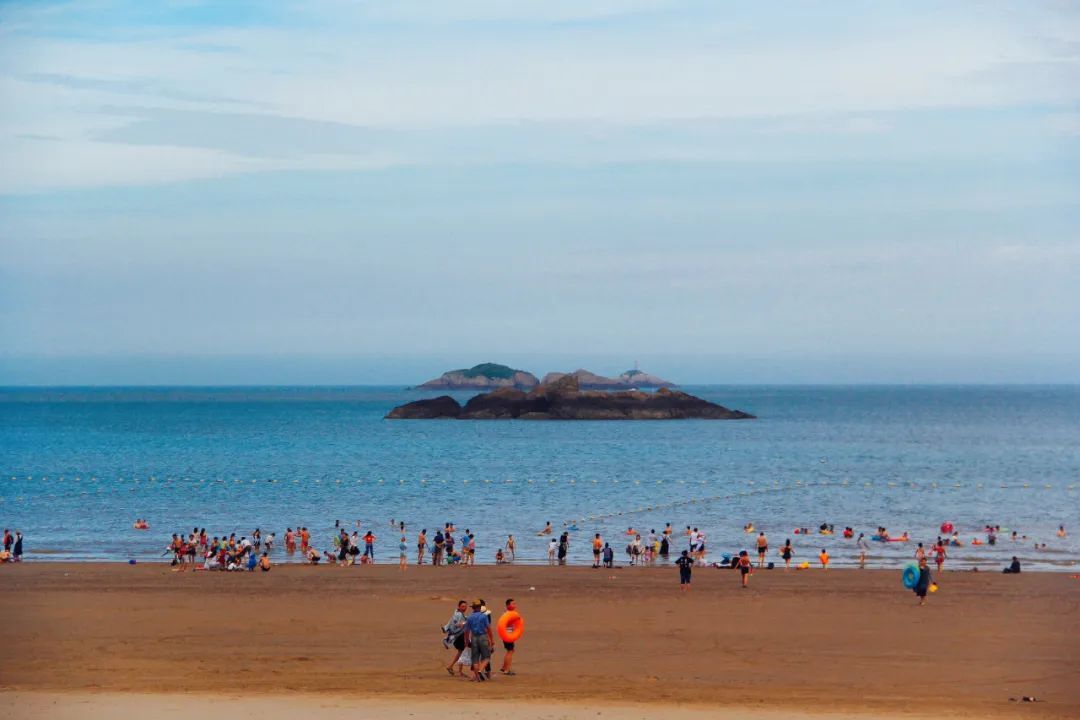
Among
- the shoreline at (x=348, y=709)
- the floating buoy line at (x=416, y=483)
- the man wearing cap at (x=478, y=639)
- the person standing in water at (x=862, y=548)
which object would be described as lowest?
the floating buoy line at (x=416, y=483)

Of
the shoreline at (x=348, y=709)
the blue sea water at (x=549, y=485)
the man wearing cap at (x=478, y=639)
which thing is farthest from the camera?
the blue sea water at (x=549, y=485)

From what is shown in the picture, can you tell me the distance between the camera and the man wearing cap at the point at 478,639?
18922mm

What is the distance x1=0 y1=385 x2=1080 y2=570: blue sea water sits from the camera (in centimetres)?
4819

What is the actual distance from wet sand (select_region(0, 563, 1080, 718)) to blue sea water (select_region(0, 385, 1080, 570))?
909 centimetres

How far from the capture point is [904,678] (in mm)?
19656

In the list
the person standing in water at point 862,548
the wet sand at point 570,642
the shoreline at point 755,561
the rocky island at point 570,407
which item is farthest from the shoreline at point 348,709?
the rocky island at point 570,407

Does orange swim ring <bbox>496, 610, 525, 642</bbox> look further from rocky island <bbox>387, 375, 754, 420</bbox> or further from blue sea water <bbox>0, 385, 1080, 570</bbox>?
rocky island <bbox>387, 375, 754, 420</bbox>

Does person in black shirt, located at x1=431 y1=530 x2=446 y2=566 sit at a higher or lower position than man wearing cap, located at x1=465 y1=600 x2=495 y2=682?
lower

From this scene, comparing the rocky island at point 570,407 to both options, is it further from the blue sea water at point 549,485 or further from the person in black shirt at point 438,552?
the person in black shirt at point 438,552

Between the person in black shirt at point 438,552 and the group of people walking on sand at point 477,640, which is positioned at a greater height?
the group of people walking on sand at point 477,640

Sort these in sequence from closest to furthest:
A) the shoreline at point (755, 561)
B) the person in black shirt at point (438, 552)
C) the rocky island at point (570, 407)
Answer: the shoreline at point (755, 561)
the person in black shirt at point (438, 552)
the rocky island at point (570, 407)

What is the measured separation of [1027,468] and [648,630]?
72.4 metres

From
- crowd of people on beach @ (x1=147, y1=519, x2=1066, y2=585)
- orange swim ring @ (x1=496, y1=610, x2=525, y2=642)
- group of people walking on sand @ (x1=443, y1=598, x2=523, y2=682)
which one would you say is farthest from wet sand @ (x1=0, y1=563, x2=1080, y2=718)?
crowd of people on beach @ (x1=147, y1=519, x2=1066, y2=585)

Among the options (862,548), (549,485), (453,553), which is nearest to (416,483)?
(549,485)
